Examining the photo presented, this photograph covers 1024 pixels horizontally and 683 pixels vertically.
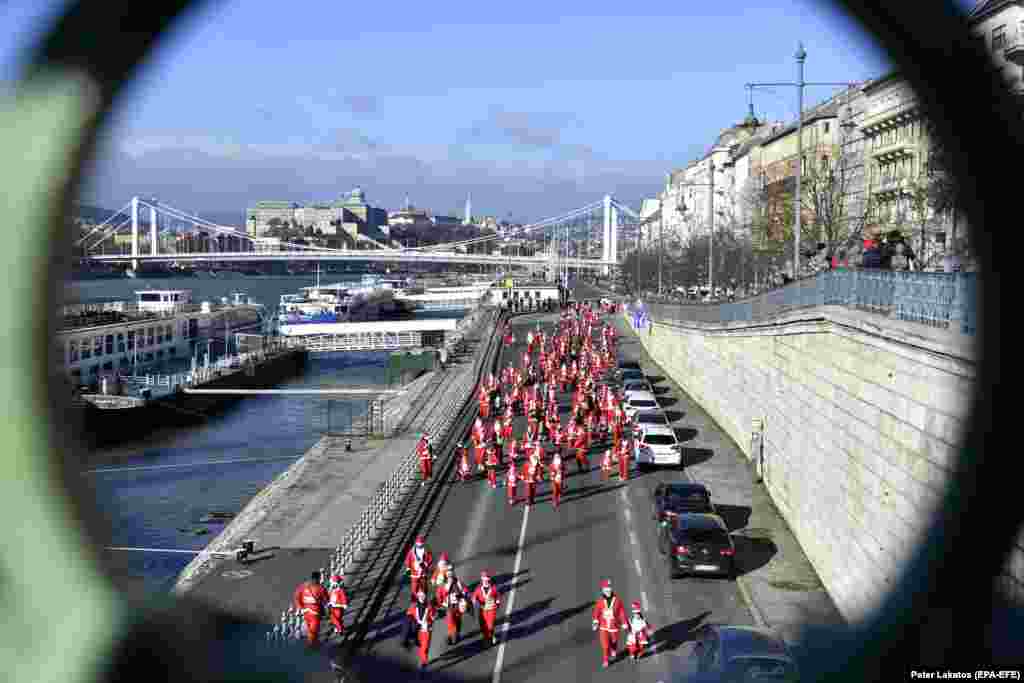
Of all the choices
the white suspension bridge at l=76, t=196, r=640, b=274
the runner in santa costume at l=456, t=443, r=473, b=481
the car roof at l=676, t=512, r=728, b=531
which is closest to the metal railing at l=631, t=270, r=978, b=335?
the car roof at l=676, t=512, r=728, b=531

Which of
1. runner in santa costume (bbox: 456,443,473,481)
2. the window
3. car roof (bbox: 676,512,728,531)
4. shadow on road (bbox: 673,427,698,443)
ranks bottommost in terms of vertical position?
shadow on road (bbox: 673,427,698,443)

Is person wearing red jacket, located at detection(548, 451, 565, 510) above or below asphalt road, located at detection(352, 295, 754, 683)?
above

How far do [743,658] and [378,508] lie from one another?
668 centimetres

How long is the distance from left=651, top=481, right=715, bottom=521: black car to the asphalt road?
1.02 feet

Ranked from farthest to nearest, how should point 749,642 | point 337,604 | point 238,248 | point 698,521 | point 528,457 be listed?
point 238,248 < point 528,457 < point 698,521 < point 337,604 < point 749,642

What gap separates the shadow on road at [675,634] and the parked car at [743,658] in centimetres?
109

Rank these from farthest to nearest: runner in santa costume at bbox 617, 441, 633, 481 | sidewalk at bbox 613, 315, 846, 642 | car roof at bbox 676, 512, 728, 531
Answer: runner in santa costume at bbox 617, 441, 633, 481 < car roof at bbox 676, 512, 728, 531 < sidewalk at bbox 613, 315, 846, 642

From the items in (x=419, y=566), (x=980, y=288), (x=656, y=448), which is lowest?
(x=656, y=448)

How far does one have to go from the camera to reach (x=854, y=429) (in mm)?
8445

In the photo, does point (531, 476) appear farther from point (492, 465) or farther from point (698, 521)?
point (698, 521)

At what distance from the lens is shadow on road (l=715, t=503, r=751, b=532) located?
12.3 meters

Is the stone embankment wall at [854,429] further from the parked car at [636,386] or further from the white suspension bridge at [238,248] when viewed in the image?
the white suspension bridge at [238,248]

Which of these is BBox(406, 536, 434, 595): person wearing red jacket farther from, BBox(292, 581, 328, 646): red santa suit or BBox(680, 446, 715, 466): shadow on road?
BBox(680, 446, 715, 466): shadow on road

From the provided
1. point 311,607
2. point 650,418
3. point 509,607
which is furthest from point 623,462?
point 311,607
